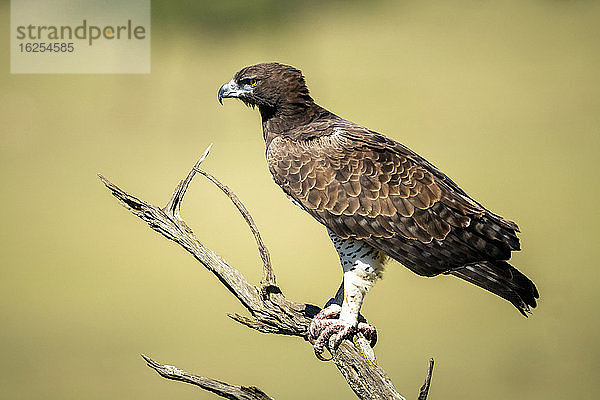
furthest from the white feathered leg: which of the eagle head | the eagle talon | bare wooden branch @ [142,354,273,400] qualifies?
the eagle head

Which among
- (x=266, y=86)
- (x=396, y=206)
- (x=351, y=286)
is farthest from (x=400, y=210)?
(x=266, y=86)

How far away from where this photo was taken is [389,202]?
5.46 feet

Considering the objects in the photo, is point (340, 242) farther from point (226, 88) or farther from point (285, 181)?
point (226, 88)

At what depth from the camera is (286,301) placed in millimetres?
1781

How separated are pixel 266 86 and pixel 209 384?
30.6 inches

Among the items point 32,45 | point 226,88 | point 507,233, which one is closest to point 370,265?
point 507,233

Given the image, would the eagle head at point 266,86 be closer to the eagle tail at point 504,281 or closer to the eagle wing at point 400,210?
the eagle wing at point 400,210

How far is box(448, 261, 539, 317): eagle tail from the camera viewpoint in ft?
5.17

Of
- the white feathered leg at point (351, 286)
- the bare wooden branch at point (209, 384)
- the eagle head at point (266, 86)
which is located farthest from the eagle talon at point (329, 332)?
the eagle head at point (266, 86)

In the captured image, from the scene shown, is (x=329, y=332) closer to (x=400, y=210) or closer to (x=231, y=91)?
(x=400, y=210)

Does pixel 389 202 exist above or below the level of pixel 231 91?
below

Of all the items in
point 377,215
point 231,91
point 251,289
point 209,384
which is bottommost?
point 209,384

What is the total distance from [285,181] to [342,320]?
378mm

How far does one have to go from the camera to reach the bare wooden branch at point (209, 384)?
5.01 feet
